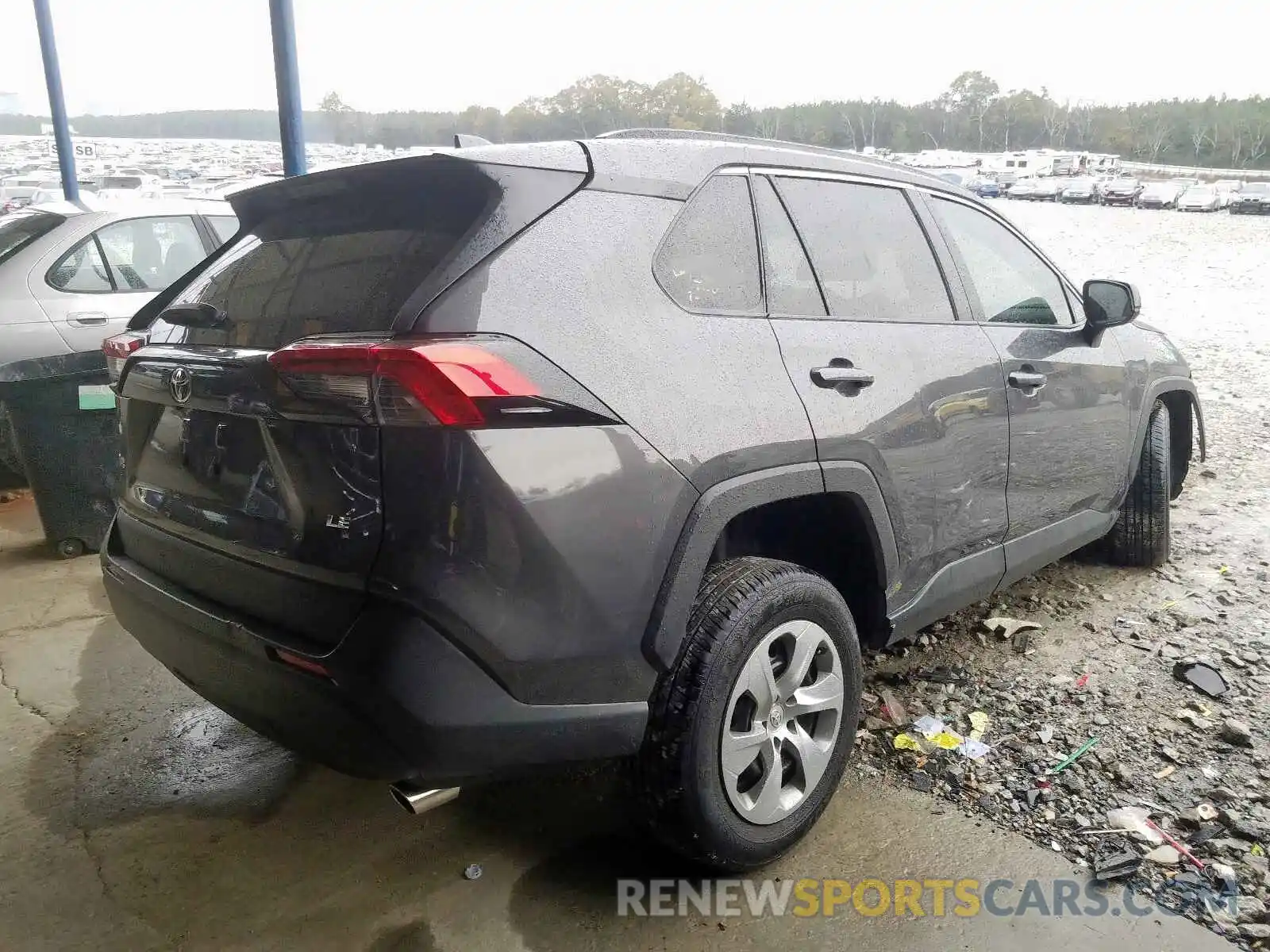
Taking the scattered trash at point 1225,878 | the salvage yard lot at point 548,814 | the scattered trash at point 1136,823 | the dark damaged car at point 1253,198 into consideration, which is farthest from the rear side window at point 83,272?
the dark damaged car at point 1253,198

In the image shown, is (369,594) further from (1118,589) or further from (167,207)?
(167,207)

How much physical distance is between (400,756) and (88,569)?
3.67 meters

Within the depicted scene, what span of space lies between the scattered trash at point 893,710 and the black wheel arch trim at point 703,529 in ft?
3.68

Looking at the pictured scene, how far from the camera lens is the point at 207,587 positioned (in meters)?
2.04

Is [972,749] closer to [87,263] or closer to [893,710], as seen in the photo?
[893,710]

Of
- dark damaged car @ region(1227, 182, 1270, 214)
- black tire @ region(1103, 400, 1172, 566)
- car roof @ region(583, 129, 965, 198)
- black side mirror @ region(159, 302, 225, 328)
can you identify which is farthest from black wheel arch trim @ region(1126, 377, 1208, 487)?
dark damaged car @ region(1227, 182, 1270, 214)

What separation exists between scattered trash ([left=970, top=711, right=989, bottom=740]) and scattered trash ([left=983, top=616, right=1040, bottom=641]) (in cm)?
70

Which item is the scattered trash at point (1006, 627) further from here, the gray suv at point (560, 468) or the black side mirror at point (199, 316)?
the black side mirror at point (199, 316)

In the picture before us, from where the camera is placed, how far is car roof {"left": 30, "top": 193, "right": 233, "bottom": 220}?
5.92m

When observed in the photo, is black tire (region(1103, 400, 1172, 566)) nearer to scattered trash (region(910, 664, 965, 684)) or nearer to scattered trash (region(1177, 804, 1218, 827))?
scattered trash (region(910, 664, 965, 684))

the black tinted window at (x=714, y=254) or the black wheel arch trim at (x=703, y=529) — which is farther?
the black tinted window at (x=714, y=254)

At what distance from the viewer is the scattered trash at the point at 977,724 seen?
2912 millimetres

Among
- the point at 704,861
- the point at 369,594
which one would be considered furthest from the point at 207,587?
the point at 704,861

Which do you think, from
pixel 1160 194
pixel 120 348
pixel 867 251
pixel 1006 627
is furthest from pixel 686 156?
pixel 1160 194
